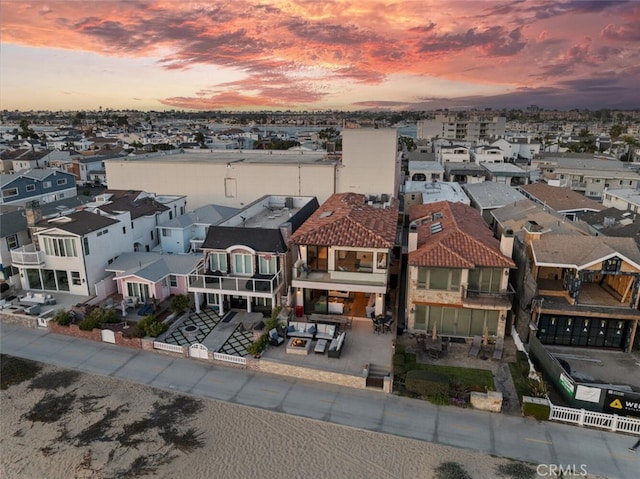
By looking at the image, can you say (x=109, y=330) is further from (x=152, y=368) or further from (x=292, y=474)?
(x=292, y=474)

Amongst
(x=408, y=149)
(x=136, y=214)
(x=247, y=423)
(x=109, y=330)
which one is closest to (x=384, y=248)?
(x=247, y=423)

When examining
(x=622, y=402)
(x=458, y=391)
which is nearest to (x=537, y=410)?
(x=458, y=391)

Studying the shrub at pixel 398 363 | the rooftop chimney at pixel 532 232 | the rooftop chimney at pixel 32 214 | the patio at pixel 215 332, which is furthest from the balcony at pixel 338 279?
the rooftop chimney at pixel 32 214

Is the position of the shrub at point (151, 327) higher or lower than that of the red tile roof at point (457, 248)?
lower

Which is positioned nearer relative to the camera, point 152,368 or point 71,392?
point 71,392

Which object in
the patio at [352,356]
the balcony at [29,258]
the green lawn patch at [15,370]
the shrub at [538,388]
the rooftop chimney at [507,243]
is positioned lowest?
the green lawn patch at [15,370]

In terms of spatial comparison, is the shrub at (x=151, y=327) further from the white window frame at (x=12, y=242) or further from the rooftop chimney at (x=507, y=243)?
the rooftop chimney at (x=507, y=243)

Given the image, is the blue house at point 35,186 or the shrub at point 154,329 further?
the blue house at point 35,186

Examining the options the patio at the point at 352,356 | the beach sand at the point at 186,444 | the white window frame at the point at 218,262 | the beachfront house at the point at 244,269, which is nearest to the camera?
the beach sand at the point at 186,444
